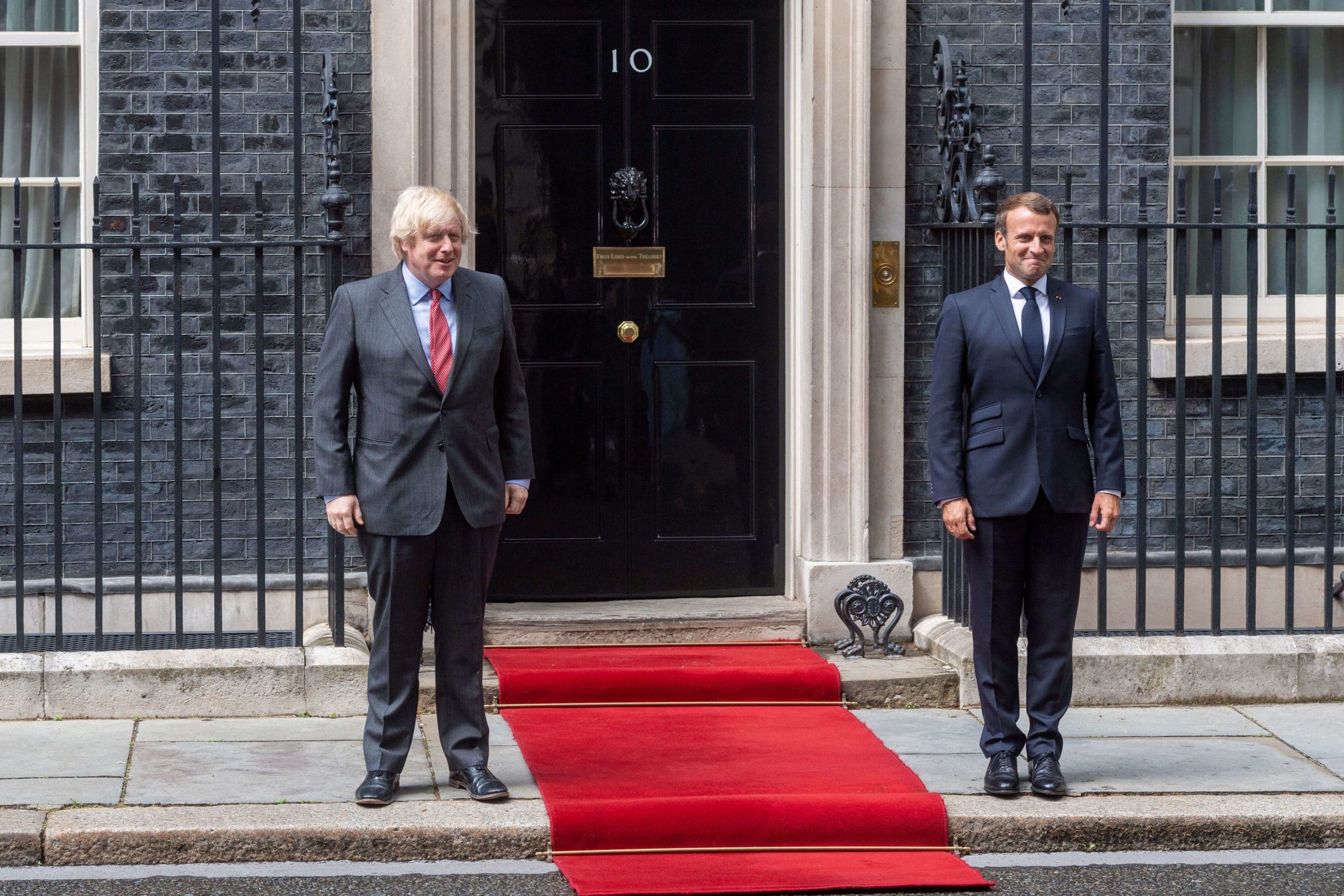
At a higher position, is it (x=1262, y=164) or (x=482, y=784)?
(x=1262, y=164)

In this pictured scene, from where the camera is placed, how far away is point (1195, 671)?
6660mm

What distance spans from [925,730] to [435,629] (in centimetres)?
199

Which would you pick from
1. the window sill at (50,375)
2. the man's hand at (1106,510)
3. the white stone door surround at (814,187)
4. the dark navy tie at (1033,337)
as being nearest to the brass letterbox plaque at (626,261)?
the white stone door surround at (814,187)

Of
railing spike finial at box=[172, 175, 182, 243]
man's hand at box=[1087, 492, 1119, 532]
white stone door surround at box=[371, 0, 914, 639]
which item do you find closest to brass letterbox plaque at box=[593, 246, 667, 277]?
white stone door surround at box=[371, 0, 914, 639]

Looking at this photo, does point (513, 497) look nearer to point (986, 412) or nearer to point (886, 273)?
point (986, 412)

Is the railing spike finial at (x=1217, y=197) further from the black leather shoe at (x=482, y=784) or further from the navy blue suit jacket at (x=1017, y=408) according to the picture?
the black leather shoe at (x=482, y=784)

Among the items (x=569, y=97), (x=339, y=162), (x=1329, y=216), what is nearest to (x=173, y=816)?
(x=339, y=162)

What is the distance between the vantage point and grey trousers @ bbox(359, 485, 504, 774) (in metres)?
5.15

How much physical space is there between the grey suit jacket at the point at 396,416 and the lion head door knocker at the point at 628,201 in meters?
2.33

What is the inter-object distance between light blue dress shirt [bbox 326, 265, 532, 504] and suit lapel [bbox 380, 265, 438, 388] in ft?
0.05

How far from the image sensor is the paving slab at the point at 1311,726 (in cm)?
591

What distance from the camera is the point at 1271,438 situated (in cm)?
770

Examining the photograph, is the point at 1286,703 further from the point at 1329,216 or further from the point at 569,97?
the point at 569,97

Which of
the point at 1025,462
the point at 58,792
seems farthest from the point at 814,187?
the point at 58,792
